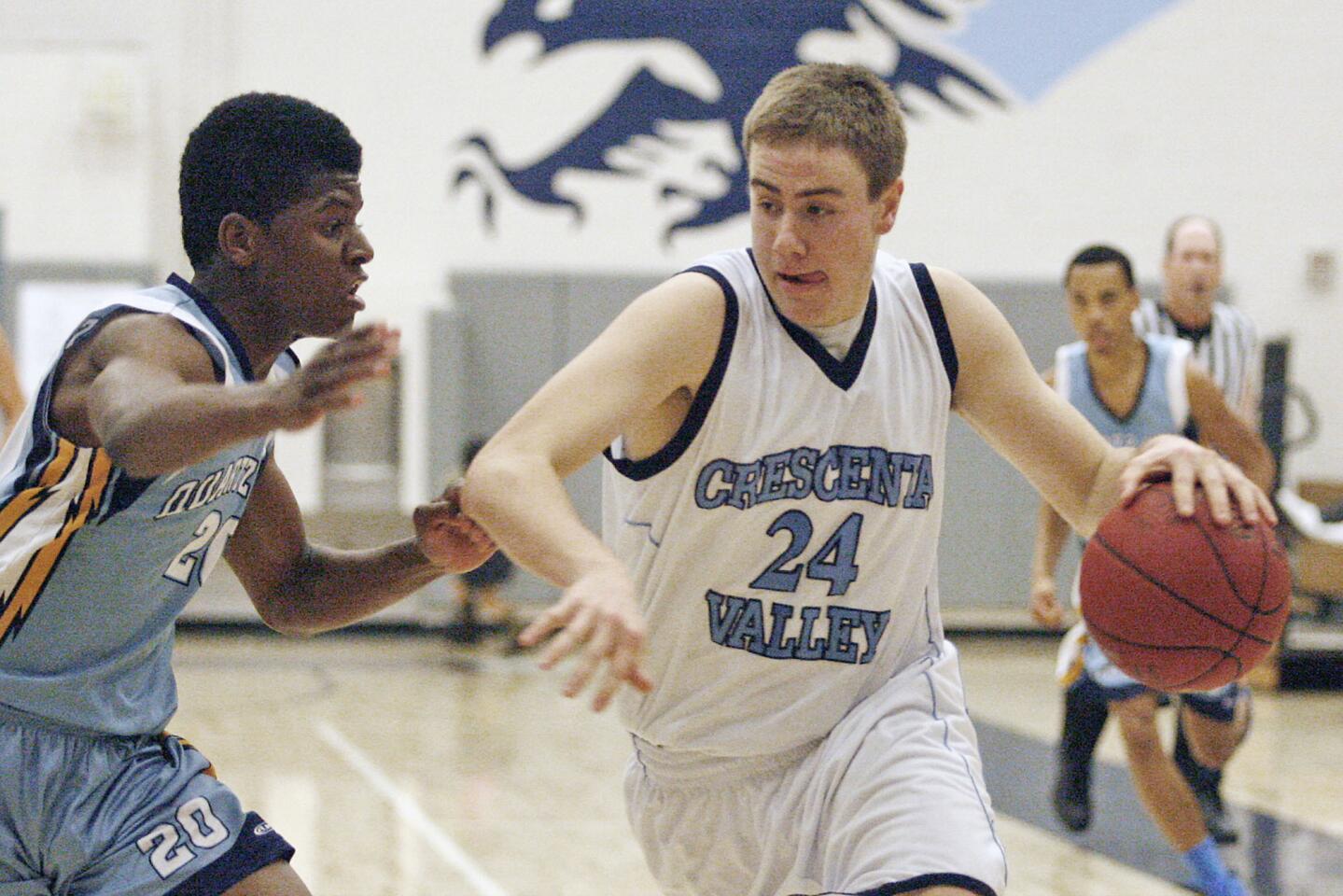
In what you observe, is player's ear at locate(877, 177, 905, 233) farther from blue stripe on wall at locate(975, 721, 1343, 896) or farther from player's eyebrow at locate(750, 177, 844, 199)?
blue stripe on wall at locate(975, 721, 1343, 896)

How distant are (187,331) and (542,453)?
51 centimetres

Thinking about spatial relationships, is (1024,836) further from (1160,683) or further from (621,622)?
(621,622)

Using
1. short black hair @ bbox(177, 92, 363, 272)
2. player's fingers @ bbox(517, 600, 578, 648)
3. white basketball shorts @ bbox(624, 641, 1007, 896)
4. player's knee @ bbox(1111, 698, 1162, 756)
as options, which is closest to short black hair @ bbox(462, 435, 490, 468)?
player's knee @ bbox(1111, 698, 1162, 756)

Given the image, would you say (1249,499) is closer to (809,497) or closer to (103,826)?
(809,497)

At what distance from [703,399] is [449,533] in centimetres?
48

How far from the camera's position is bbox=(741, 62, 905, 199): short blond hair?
243 centimetres

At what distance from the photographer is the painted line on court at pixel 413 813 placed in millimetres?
4945

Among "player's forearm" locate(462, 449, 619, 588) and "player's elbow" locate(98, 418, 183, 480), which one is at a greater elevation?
"player's elbow" locate(98, 418, 183, 480)

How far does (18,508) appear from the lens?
2217 millimetres

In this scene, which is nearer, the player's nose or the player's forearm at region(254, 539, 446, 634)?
the player's nose

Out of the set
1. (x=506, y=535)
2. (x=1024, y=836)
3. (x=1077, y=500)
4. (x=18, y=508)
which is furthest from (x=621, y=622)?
(x=1024, y=836)

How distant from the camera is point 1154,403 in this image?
5.02m

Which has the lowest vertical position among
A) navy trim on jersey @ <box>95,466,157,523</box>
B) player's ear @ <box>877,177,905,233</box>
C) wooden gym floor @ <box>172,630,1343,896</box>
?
wooden gym floor @ <box>172,630,1343,896</box>

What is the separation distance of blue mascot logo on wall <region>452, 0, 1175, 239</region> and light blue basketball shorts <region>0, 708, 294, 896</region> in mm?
9179
